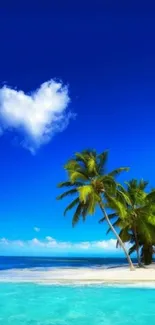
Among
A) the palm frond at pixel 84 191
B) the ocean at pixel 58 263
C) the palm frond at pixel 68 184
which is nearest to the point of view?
the palm frond at pixel 84 191

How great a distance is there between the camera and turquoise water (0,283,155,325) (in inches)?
358

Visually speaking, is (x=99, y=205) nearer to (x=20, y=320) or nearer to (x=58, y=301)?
(x=58, y=301)

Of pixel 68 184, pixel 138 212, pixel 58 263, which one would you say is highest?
pixel 68 184

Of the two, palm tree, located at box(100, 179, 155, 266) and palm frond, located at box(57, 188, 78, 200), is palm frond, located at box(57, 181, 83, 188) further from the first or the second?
palm tree, located at box(100, 179, 155, 266)

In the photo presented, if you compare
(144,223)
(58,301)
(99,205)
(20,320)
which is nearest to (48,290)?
(58,301)

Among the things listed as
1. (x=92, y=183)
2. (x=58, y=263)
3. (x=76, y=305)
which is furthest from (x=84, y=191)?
(x=58, y=263)

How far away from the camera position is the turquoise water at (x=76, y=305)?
910 cm

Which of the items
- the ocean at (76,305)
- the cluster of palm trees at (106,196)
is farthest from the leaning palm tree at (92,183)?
the ocean at (76,305)

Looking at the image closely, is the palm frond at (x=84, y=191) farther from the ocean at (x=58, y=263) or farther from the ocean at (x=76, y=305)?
the ocean at (x=58, y=263)

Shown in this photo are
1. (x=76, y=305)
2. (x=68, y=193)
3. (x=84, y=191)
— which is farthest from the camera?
(x=68, y=193)

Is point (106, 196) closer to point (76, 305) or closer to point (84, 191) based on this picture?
point (84, 191)

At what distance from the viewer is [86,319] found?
9.20m

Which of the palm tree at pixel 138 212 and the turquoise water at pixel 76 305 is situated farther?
the palm tree at pixel 138 212

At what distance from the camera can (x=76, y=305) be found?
1138 cm
